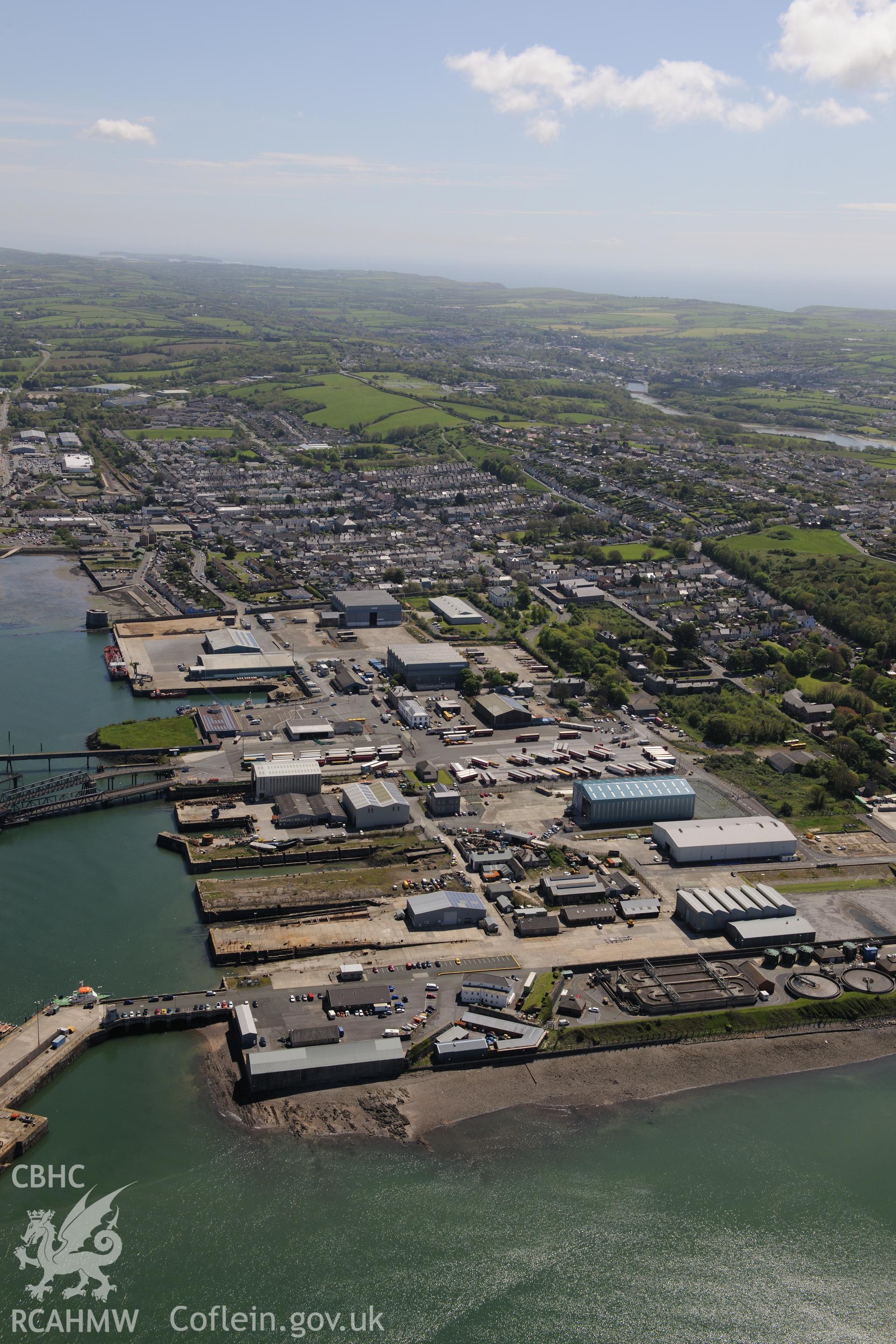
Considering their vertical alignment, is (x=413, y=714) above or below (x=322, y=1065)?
above

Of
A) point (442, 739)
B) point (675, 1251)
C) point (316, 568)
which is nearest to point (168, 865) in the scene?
point (442, 739)

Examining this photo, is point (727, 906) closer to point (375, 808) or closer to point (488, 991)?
point (488, 991)

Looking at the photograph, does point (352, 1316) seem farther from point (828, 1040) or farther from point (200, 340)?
point (200, 340)

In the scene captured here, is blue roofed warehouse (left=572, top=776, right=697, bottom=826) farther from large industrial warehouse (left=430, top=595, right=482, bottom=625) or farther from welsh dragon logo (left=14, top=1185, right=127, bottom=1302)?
large industrial warehouse (left=430, top=595, right=482, bottom=625)

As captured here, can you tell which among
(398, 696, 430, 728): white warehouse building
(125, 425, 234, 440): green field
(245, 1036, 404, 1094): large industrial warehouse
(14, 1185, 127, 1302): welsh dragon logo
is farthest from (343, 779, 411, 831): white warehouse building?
(125, 425, 234, 440): green field

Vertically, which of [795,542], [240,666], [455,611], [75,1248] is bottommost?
[75,1248]

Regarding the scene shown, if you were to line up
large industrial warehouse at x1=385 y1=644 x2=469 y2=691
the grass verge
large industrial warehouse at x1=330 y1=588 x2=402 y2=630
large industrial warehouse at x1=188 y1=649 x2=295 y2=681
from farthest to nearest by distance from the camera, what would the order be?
large industrial warehouse at x1=330 y1=588 x2=402 y2=630 < large industrial warehouse at x1=385 y1=644 x2=469 y2=691 < large industrial warehouse at x1=188 y1=649 x2=295 y2=681 < the grass verge

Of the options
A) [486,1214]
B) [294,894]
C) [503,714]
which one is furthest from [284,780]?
[486,1214]
